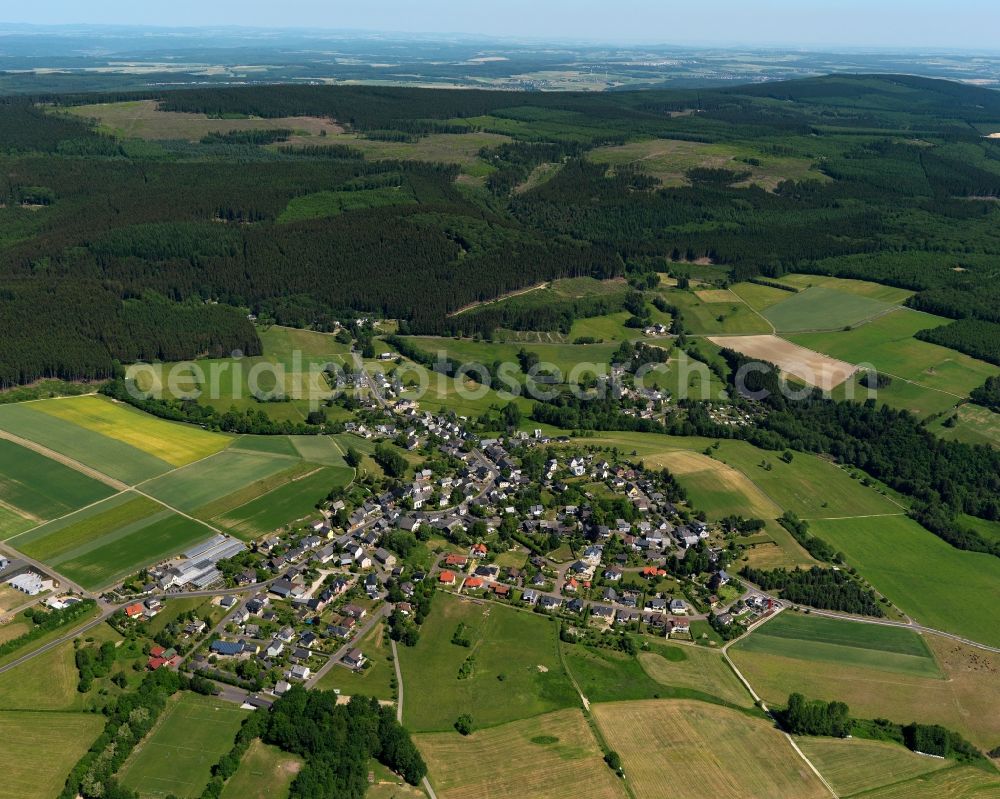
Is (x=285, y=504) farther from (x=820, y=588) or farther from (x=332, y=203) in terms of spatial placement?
(x=332, y=203)

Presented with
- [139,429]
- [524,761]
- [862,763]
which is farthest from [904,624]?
[139,429]

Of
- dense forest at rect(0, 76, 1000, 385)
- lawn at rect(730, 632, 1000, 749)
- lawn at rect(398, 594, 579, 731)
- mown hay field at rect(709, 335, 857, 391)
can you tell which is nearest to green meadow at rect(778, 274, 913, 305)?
dense forest at rect(0, 76, 1000, 385)

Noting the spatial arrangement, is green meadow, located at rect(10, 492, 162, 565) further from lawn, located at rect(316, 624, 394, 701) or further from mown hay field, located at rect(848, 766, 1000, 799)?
mown hay field, located at rect(848, 766, 1000, 799)

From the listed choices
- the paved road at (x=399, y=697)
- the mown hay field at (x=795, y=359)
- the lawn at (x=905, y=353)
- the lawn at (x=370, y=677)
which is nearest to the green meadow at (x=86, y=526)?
the lawn at (x=370, y=677)

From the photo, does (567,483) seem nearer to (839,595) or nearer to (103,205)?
(839,595)

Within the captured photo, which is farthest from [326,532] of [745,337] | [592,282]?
[592,282]
